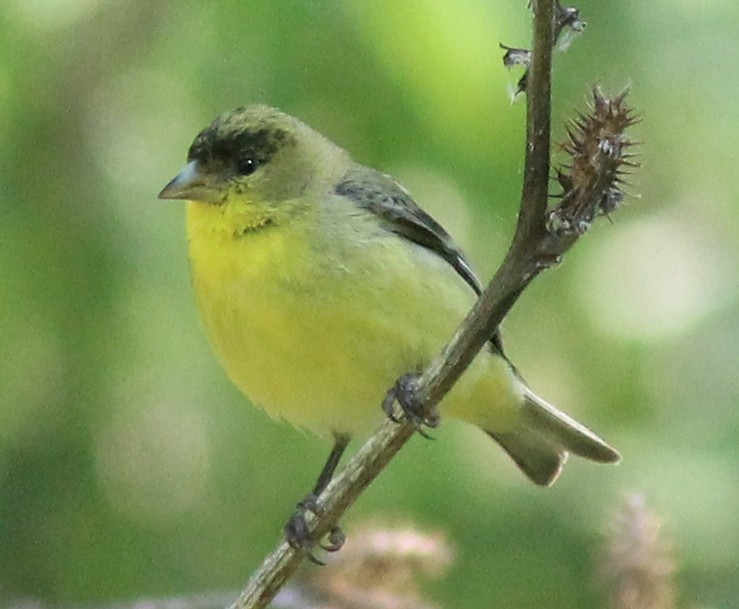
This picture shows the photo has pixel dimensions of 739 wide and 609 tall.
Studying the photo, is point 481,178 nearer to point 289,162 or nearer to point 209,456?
point 289,162

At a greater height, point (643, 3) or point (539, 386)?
point (643, 3)

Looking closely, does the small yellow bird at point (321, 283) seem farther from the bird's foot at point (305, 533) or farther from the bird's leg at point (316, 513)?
the bird's foot at point (305, 533)


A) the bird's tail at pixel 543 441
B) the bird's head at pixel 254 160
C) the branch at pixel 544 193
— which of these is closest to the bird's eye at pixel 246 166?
the bird's head at pixel 254 160

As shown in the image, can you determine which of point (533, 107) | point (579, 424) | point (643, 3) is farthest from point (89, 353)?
point (533, 107)

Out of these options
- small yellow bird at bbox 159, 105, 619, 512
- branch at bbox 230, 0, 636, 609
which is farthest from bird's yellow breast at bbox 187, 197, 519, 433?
branch at bbox 230, 0, 636, 609

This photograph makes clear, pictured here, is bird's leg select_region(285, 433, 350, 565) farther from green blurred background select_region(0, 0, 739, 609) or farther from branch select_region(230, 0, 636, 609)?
branch select_region(230, 0, 636, 609)
